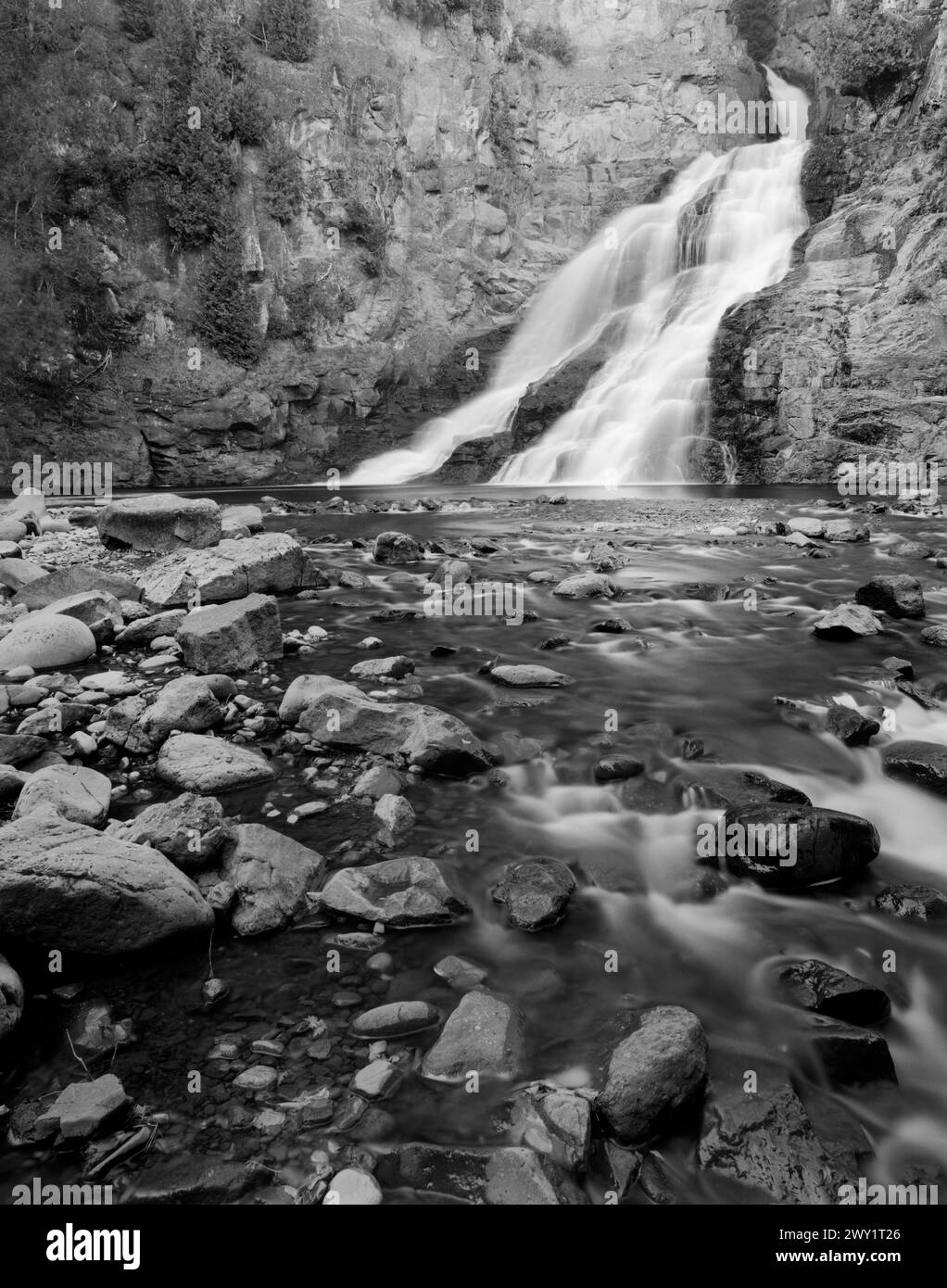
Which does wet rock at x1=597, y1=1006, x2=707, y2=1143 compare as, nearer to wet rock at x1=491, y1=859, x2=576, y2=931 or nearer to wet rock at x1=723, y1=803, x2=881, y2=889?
wet rock at x1=491, y1=859, x2=576, y2=931

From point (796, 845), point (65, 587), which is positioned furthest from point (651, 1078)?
point (65, 587)

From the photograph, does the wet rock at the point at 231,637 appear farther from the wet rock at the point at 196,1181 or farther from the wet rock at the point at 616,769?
the wet rock at the point at 196,1181

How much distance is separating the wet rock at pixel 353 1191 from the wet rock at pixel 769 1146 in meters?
0.92

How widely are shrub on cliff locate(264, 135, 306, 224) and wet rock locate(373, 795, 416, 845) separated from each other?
26.6 meters

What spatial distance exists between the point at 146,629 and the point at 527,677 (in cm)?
332

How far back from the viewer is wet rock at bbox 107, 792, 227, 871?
2928 millimetres

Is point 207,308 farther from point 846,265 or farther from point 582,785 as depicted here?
A: point 582,785

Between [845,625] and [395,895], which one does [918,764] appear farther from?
[395,895]

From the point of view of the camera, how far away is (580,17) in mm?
37625

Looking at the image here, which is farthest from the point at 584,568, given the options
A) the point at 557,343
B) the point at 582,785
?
the point at 557,343

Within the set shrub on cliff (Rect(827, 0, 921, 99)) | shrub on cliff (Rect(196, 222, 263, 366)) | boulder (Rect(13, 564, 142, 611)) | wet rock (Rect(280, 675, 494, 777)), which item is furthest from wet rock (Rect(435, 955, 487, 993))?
shrub on cliff (Rect(827, 0, 921, 99))

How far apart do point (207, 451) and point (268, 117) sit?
12.3 m

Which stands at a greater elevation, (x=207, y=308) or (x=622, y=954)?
(x=207, y=308)

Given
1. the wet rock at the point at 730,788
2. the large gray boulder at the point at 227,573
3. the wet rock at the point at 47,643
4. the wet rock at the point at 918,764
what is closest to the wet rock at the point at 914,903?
the wet rock at the point at 730,788
